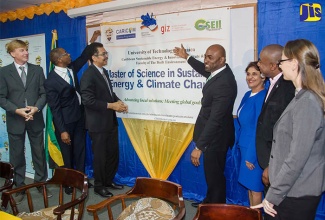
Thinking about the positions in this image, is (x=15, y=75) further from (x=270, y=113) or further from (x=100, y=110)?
(x=270, y=113)

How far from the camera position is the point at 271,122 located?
6.72ft

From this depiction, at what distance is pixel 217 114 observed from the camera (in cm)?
260

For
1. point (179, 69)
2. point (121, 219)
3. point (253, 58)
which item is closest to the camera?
point (121, 219)

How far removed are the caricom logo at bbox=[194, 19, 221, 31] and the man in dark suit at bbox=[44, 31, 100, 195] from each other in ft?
4.84

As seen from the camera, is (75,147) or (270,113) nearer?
(270,113)

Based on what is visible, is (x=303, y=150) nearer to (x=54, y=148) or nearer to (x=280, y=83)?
(x=280, y=83)

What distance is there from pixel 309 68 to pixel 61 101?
9.08ft

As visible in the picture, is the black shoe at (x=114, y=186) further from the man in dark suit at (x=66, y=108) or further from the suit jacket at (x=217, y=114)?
the suit jacket at (x=217, y=114)

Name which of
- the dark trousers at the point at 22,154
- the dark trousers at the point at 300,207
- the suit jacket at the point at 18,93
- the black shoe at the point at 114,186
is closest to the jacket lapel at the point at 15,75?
the suit jacket at the point at 18,93

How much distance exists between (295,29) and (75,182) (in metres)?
2.11

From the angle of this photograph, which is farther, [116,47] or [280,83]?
[116,47]

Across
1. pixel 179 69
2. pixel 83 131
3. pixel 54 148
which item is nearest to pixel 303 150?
pixel 179 69

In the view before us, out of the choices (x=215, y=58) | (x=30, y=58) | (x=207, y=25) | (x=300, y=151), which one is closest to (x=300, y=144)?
(x=300, y=151)

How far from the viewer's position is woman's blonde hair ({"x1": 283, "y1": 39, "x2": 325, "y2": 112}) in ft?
4.81
